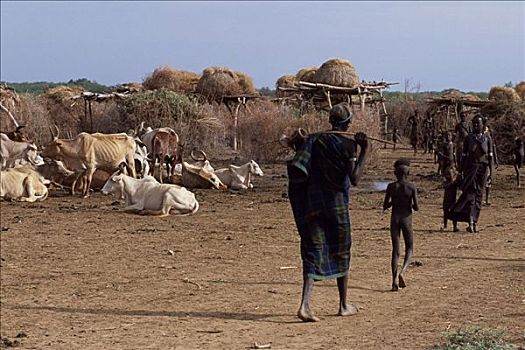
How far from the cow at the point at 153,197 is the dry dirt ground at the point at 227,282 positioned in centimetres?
24

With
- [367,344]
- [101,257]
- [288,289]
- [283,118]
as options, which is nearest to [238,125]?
[283,118]

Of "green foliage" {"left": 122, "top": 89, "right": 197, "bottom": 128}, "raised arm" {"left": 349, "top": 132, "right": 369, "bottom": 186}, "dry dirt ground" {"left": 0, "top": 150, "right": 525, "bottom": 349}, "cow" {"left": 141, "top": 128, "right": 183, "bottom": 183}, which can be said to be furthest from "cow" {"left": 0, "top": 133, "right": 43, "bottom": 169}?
"raised arm" {"left": 349, "top": 132, "right": 369, "bottom": 186}

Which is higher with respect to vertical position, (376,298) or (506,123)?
(506,123)

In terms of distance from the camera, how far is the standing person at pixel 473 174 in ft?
45.5

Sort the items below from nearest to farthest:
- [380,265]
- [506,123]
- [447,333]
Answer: [447,333] < [380,265] < [506,123]

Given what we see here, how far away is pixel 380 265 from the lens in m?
11.0

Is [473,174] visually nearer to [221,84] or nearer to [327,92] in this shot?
[327,92]

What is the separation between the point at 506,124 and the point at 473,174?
13.1 m

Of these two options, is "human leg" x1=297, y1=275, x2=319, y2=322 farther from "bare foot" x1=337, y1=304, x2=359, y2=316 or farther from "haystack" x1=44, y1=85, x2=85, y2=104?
"haystack" x1=44, y1=85, x2=85, y2=104

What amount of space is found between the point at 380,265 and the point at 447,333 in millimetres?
3843

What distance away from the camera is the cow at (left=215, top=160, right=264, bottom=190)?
67.4 ft

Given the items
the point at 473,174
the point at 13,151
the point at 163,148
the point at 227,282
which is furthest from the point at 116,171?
the point at 227,282

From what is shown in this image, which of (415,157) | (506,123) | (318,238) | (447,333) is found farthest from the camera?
(415,157)

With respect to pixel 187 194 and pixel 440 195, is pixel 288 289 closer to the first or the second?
pixel 187 194
